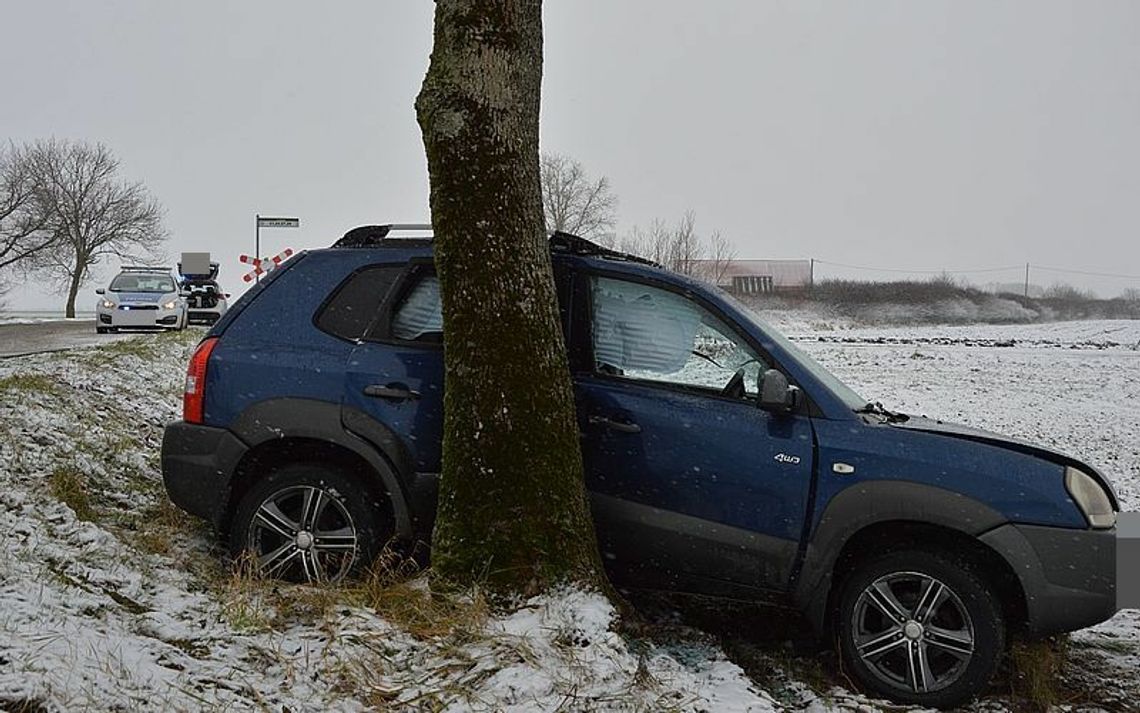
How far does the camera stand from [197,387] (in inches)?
211

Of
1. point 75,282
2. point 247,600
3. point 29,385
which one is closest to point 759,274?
point 75,282

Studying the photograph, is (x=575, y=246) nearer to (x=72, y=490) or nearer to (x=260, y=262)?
(x=72, y=490)

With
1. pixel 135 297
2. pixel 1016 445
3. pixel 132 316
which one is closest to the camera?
pixel 1016 445

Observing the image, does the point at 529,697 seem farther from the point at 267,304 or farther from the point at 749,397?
the point at 267,304

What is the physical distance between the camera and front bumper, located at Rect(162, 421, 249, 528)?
17.1ft

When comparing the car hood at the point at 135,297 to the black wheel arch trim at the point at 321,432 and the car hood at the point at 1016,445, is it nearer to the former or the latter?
the black wheel arch trim at the point at 321,432

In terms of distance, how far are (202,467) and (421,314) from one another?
4.63 feet

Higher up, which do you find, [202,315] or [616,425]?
[202,315]

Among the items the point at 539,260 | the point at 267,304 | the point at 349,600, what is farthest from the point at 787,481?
the point at 267,304

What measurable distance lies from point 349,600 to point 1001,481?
297 centimetres

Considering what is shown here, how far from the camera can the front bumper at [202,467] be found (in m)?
5.21

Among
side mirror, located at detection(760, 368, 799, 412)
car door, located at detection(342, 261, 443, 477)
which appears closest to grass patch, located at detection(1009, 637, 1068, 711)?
side mirror, located at detection(760, 368, 799, 412)

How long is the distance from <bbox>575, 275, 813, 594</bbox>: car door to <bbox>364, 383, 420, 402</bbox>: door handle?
87cm

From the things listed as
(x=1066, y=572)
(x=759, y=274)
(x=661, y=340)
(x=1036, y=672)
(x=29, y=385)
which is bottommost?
(x=1036, y=672)
